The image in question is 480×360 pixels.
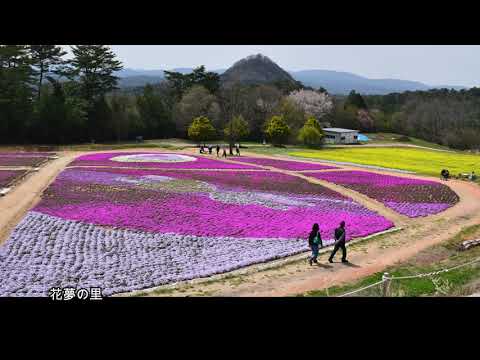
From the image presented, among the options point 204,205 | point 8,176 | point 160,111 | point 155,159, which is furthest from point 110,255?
point 160,111

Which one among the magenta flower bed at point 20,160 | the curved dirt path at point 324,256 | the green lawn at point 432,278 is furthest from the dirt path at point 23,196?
the green lawn at point 432,278

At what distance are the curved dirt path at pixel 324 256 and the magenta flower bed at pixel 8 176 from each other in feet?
3.01

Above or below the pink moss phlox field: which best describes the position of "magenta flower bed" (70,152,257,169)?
above

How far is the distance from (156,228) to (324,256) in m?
7.54

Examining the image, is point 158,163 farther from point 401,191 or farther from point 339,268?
point 339,268

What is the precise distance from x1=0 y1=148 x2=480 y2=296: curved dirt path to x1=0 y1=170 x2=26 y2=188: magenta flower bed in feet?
3.01

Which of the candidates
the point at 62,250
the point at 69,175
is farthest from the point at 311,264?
the point at 69,175

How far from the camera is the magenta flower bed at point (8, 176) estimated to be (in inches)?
1171

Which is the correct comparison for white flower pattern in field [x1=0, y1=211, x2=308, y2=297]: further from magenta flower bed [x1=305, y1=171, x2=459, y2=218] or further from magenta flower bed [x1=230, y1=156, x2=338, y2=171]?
magenta flower bed [x1=230, y1=156, x2=338, y2=171]

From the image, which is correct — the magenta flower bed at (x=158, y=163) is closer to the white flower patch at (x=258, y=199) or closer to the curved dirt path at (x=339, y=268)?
the white flower patch at (x=258, y=199)

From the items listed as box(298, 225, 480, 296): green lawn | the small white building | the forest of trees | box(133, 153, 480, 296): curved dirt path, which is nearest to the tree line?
the forest of trees

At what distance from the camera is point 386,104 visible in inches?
4980

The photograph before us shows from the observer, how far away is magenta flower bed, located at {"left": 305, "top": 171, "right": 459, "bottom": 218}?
26609mm
